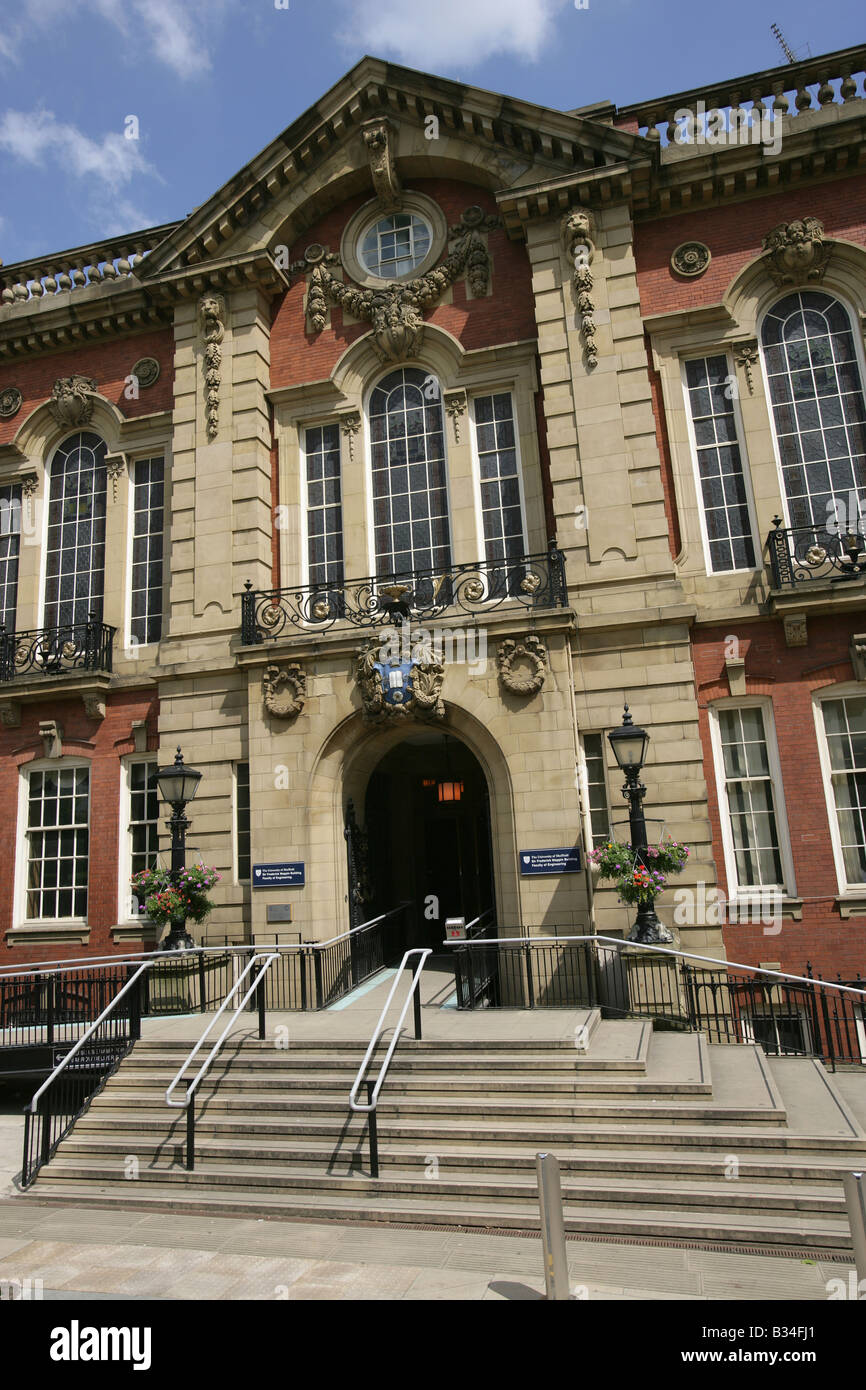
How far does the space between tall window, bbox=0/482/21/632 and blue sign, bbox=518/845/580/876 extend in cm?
1206

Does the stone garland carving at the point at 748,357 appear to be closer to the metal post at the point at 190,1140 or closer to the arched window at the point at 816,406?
the arched window at the point at 816,406

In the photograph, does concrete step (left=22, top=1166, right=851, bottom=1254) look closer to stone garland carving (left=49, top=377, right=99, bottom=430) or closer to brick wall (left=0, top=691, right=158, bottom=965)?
brick wall (left=0, top=691, right=158, bottom=965)

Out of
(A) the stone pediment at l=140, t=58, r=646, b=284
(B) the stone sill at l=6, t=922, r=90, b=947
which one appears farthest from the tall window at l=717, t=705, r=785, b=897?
(B) the stone sill at l=6, t=922, r=90, b=947

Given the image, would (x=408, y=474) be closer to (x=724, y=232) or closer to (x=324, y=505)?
(x=324, y=505)

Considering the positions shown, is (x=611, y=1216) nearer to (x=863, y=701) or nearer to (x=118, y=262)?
(x=863, y=701)

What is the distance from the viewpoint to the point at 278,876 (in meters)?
14.0

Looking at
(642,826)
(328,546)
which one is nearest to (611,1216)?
(642,826)

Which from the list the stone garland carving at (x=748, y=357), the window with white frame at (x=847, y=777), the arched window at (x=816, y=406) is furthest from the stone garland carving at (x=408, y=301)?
the window with white frame at (x=847, y=777)

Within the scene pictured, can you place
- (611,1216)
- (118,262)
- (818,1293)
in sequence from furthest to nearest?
(118,262), (611,1216), (818,1293)

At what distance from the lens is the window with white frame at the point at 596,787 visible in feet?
44.6

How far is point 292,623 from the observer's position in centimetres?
1503

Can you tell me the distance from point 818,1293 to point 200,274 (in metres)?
17.8

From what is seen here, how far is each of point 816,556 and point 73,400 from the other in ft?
48.2

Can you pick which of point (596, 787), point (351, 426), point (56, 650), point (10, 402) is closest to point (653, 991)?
point (596, 787)
